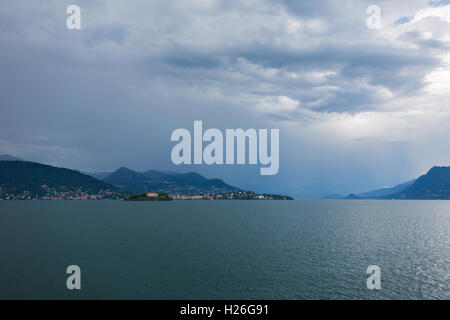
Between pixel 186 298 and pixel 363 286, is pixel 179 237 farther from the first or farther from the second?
pixel 363 286

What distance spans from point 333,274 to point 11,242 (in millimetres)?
90323

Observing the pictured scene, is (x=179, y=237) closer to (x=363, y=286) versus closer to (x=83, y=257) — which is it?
(x=83, y=257)

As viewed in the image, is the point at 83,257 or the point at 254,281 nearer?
the point at 254,281

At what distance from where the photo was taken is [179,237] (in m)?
99.7

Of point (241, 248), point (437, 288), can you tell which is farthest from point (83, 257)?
point (437, 288)

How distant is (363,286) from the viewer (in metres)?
48.7

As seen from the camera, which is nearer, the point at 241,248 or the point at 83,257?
the point at 83,257
